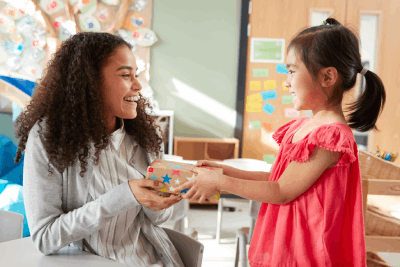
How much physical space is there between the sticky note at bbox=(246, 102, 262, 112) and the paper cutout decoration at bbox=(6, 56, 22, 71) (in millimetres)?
2772

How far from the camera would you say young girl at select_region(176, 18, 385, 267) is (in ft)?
3.09

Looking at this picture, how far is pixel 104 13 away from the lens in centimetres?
400

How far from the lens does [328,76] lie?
100 cm

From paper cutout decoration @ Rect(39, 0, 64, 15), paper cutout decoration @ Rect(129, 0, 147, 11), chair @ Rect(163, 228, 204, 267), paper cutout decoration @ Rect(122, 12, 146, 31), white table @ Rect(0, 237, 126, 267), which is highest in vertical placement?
paper cutout decoration @ Rect(129, 0, 147, 11)

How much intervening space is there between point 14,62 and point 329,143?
4075 mm

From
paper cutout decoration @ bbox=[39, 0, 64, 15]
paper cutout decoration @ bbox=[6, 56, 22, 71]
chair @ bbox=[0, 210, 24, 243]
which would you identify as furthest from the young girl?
paper cutout decoration @ bbox=[6, 56, 22, 71]

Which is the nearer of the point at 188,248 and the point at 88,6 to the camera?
the point at 188,248

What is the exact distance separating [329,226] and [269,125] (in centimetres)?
333

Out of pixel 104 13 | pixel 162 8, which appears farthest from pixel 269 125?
pixel 104 13

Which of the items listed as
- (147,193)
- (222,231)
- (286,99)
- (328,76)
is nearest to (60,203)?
(147,193)

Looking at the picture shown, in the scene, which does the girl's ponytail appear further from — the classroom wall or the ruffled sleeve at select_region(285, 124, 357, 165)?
the classroom wall

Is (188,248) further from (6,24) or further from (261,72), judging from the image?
(6,24)

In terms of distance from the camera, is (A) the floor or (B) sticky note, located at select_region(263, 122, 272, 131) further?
(B) sticky note, located at select_region(263, 122, 272, 131)

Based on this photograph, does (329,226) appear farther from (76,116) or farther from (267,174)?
(76,116)
